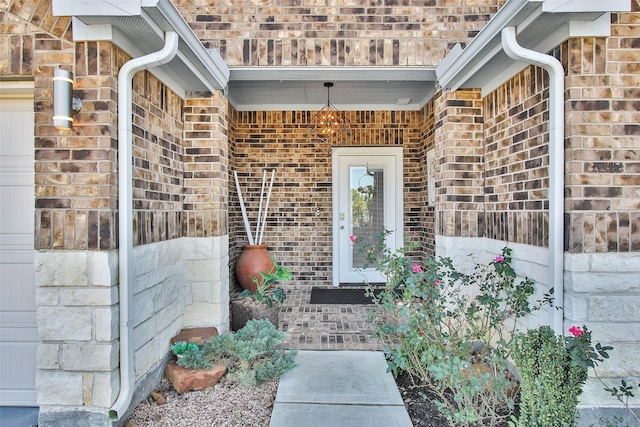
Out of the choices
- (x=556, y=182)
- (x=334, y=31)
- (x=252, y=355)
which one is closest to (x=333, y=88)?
(x=334, y=31)

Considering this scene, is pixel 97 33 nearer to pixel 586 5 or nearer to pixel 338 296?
pixel 586 5

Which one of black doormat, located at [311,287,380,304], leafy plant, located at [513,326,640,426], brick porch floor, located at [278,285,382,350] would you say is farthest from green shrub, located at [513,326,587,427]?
black doormat, located at [311,287,380,304]

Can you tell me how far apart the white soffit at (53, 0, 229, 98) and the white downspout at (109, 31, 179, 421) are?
0.41ft

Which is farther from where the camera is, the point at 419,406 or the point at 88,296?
the point at 419,406

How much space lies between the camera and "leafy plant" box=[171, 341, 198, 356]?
9.05 ft

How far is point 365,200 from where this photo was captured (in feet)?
17.2

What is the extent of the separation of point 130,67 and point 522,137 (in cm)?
255

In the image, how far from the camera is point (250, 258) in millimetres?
4398

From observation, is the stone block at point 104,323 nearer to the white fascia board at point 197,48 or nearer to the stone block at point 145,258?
the stone block at point 145,258

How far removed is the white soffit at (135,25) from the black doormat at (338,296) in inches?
116

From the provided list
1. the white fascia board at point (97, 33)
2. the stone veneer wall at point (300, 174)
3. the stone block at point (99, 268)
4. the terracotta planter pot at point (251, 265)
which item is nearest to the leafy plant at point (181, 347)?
the stone block at point (99, 268)

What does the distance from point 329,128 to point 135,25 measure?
9.33 ft

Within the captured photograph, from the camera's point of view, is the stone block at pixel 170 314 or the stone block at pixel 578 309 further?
the stone block at pixel 170 314

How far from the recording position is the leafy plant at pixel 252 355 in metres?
→ 2.67
